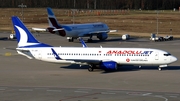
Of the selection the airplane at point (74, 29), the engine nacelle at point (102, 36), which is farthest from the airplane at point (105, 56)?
the engine nacelle at point (102, 36)

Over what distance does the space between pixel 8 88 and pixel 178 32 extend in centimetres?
8501

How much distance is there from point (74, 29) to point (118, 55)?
41.9 metres

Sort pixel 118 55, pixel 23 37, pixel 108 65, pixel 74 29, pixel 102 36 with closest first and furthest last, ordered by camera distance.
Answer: pixel 108 65
pixel 118 55
pixel 23 37
pixel 74 29
pixel 102 36

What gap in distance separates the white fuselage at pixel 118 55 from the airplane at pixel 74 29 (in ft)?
123

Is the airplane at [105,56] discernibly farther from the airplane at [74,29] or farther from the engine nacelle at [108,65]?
the airplane at [74,29]

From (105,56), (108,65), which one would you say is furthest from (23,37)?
(108,65)

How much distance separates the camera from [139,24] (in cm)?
14888

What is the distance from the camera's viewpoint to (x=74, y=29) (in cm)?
9944

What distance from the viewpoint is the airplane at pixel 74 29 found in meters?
97.2

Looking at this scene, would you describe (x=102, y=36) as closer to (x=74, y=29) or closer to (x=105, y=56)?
(x=74, y=29)

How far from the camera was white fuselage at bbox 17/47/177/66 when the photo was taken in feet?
191

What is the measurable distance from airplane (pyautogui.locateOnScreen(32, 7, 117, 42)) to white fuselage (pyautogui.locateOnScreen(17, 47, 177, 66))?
3737cm

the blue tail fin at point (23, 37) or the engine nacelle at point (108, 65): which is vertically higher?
the blue tail fin at point (23, 37)

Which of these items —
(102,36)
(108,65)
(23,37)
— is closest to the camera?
(108,65)
